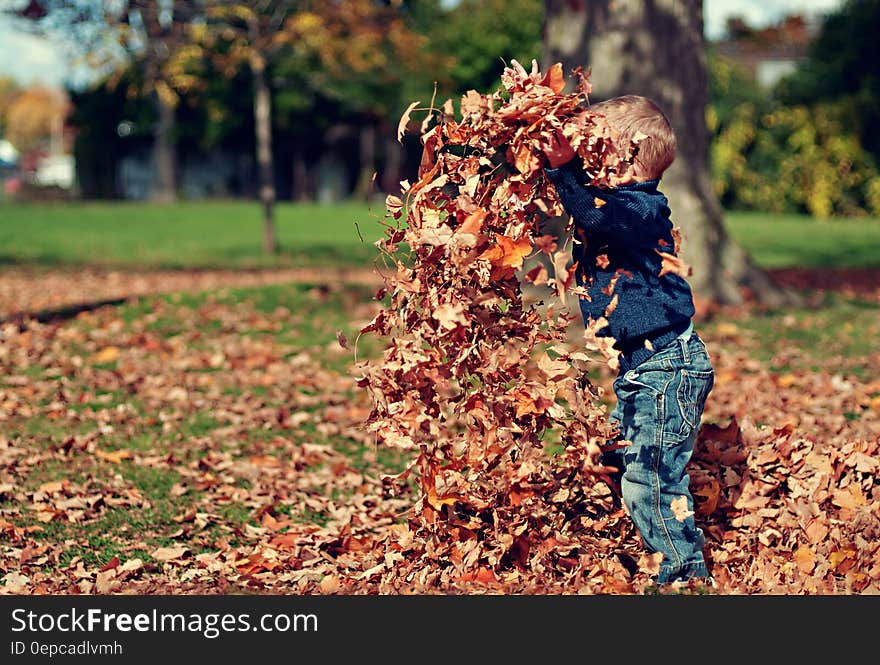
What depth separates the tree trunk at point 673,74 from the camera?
9.82 m

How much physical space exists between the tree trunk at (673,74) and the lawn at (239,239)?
20.4 feet

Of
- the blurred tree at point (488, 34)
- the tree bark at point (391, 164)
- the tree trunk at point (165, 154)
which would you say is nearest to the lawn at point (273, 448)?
the tree trunk at point (165, 154)

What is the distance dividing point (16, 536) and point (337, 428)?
2.39 meters

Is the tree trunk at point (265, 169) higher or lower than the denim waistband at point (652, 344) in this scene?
higher

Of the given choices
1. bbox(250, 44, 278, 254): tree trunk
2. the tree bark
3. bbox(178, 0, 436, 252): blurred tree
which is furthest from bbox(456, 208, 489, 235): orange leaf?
the tree bark

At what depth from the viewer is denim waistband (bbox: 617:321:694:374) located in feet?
12.6

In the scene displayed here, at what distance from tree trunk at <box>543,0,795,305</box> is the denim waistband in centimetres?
599

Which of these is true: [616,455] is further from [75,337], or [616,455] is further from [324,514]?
[75,337]

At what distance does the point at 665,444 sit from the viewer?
12.6ft

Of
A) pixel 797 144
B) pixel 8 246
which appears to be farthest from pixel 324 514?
pixel 797 144

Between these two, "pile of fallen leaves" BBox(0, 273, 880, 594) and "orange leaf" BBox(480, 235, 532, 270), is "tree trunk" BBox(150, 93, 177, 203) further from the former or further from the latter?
"orange leaf" BBox(480, 235, 532, 270)

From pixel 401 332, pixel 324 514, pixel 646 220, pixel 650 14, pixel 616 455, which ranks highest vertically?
pixel 650 14

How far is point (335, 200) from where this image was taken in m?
56.0

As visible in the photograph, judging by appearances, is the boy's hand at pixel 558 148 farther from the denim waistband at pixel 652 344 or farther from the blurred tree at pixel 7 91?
the blurred tree at pixel 7 91
